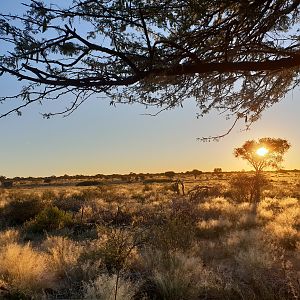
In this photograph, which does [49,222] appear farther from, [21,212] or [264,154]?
[264,154]

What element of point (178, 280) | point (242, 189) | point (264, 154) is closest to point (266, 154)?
point (264, 154)

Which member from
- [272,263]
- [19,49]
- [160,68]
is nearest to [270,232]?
[272,263]

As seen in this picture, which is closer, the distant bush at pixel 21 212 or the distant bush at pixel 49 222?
the distant bush at pixel 49 222

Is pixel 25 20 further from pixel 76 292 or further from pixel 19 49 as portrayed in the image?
pixel 76 292

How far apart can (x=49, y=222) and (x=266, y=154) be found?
29.0 meters

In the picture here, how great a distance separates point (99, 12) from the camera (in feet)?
18.2

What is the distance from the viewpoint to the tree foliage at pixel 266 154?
3959 centimetres

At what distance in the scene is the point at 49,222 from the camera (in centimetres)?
1577

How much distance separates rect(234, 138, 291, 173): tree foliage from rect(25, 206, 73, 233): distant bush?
2346 cm

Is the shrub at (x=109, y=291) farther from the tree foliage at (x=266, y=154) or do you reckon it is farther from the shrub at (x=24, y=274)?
the tree foliage at (x=266, y=154)

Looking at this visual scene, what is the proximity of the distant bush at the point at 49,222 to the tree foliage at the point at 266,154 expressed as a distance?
23.5 meters

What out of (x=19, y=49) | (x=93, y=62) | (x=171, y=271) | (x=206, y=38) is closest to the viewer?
(x=19, y=49)

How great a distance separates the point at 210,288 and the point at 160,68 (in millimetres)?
3657

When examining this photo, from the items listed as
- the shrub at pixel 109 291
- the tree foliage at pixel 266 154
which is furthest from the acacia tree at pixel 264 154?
the shrub at pixel 109 291
